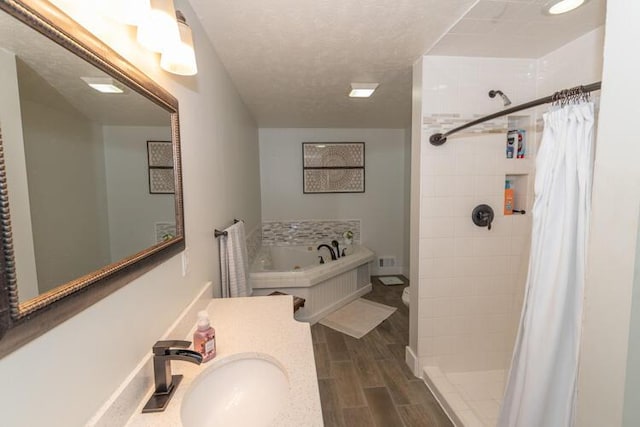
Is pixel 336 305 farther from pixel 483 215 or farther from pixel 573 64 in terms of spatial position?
pixel 573 64

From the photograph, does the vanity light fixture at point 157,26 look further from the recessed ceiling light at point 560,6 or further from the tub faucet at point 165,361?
the recessed ceiling light at point 560,6

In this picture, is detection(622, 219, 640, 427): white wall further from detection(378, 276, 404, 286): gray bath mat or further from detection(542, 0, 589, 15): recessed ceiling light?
detection(378, 276, 404, 286): gray bath mat

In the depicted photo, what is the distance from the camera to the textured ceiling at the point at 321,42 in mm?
1370

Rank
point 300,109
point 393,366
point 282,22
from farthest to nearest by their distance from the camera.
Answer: point 300,109, point 393,366, point 282,22

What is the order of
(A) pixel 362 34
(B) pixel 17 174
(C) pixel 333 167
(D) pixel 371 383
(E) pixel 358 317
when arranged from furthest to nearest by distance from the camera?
(C) pixel 333 167, (E) pixel 358 317, (D) pixel 371 383, (A) pixel 362 34, (B) pixel 17 174

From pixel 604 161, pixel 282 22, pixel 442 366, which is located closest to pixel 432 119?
pixel 282 22

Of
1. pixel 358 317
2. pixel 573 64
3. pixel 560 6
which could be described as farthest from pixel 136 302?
pixel 358 317

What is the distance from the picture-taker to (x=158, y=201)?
3.18ft

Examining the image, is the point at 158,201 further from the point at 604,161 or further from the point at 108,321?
the point at 604,161

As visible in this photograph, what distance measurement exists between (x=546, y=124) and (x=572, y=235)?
1.52ft

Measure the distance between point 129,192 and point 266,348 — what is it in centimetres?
73

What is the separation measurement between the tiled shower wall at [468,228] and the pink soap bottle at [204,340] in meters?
1.51

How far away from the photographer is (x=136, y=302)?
0.85 meters

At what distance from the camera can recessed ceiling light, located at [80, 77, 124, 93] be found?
0.69 metres
